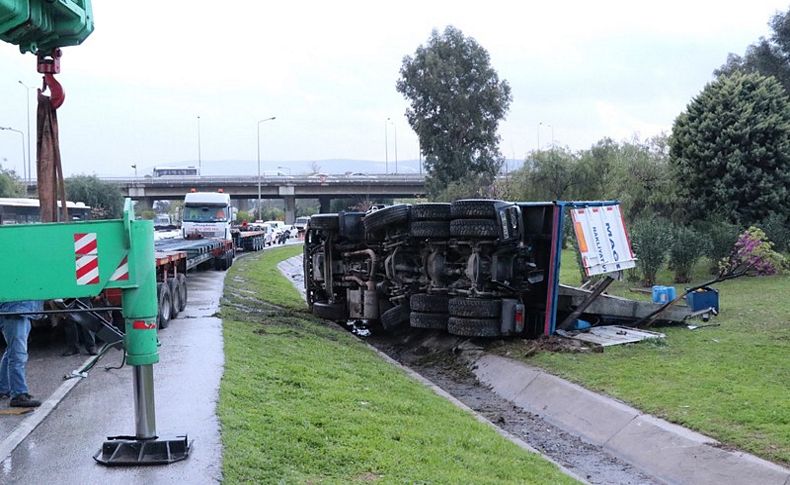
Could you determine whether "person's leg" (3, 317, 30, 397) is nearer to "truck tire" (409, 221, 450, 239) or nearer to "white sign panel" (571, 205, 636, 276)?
"truck tire" (409, 221, 450, 239)

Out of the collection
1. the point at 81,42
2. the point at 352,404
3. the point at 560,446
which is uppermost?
the point at 81,42

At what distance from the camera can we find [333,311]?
17578 mm

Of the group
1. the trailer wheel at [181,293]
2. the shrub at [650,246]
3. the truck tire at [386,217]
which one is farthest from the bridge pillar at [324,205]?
the truck tire at [386,217]

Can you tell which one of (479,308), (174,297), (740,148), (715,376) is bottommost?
(715,376)

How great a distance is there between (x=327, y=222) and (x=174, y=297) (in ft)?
12.2

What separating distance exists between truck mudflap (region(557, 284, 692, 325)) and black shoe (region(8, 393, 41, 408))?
8.64 meters

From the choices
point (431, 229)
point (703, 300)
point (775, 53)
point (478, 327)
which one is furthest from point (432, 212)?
point (775, 53)

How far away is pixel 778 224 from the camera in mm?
25000

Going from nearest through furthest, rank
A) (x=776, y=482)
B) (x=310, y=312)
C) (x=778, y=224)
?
1. (x=776, y=482)
2. (x=310, y=312)
3. (x=778, y=224)

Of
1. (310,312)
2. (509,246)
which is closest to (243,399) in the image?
(509,246)

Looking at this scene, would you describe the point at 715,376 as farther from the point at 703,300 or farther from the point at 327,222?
the point at 327,222

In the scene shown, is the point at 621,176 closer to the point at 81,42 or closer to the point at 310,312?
the point at 310,312

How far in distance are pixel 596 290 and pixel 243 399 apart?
23.2ft

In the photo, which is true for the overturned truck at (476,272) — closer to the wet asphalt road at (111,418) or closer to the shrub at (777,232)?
the wet asphalt road at (111,418)
